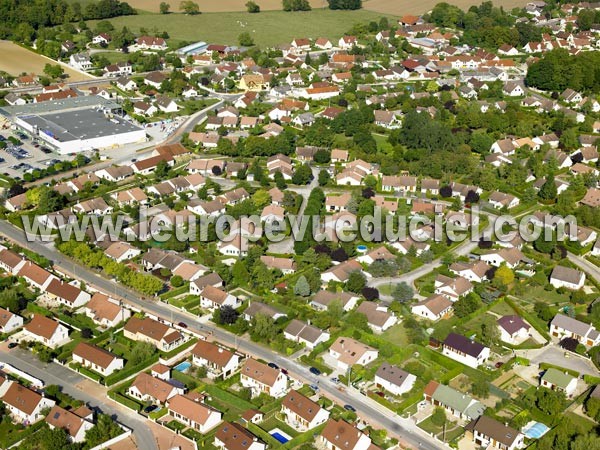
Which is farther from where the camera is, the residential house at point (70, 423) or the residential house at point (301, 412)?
the residential house at point (301, 412)

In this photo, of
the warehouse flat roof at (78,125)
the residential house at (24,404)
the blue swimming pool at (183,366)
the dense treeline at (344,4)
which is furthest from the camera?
the dense treeline at (344,4)

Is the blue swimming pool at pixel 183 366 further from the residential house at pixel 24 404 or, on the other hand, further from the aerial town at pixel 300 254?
the residential house at pixel 24 404

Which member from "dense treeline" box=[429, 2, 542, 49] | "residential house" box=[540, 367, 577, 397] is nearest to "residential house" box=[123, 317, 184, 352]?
"residential house" box=[540, 367, 577, 397]

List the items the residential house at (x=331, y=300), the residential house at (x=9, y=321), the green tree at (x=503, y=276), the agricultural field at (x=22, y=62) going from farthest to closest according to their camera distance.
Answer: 1. the agricultural field at (x=22, y=62)
2. the green tree at (x=503, y=276)
3. the residential house at (x=331, y=300)
4. the residential house at (x=9, y=321)

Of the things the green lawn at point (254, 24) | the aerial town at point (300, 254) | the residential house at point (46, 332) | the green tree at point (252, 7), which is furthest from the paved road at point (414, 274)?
the green tree at point (252, 7)

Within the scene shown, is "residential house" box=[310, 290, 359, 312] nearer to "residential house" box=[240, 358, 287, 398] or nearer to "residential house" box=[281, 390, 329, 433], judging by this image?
"residential house" box=[240, 358, 287, 398]

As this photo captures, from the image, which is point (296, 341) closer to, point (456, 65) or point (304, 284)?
point (304, 284)
